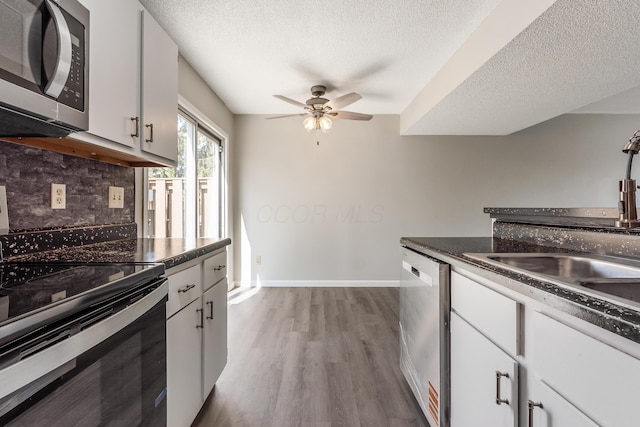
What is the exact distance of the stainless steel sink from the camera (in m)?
0.88

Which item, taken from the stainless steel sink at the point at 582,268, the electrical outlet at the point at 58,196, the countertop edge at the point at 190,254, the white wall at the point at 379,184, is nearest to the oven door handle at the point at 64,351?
the countertop edge at the point at 190,254

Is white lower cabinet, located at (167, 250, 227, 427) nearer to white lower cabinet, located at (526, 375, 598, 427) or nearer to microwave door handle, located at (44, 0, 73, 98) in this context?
microwave door handle, located at (44, 0, 73, 98)

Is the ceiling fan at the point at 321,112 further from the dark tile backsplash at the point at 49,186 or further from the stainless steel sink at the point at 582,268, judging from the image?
the stainless steel sink at the point at 582,268

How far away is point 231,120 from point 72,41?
336 centimetres

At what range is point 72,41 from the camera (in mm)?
979

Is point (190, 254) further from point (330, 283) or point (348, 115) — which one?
point (330, 283)

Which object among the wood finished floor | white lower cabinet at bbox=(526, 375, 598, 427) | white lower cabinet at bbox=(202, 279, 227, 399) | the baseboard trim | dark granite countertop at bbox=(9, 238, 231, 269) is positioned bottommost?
the wood finished floor

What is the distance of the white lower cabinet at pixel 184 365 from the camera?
1.21 metres

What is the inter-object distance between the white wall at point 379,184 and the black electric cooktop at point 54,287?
3.35 meters

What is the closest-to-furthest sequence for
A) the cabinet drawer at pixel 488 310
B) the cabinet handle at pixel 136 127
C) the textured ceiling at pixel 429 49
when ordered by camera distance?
the cabinet drawer at pixel 488 310, the cabinet handle at pixel 136 127, the textured ceiling at pixel 429 49

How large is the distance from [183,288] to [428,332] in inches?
44.9

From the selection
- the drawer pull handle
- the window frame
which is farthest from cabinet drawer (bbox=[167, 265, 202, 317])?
the window frame

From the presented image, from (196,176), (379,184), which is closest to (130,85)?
(196,176)

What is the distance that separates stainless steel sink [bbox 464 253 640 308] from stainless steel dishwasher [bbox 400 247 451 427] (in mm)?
237
